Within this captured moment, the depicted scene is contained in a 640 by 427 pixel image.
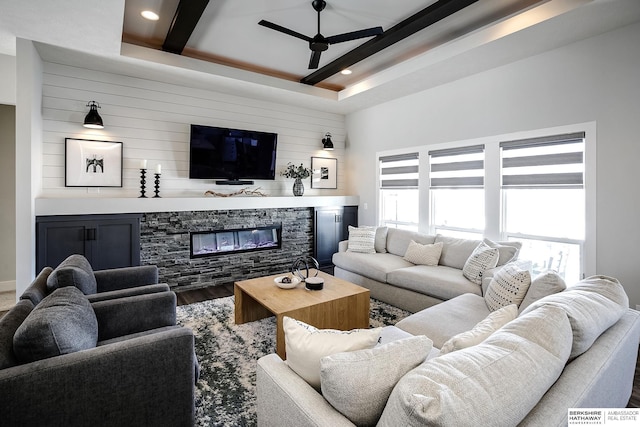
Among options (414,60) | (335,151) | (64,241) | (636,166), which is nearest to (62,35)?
(64,241)

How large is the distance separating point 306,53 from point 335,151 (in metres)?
2.49

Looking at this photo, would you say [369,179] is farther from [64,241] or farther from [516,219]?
[64,241]

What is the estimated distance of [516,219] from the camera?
407 centimetres

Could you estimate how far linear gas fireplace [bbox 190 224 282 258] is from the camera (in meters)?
4.82

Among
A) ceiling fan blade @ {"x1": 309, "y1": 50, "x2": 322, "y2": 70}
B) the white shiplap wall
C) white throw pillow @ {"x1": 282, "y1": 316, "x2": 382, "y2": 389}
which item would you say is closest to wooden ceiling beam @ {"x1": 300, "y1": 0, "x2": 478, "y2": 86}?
ceiling fan blade @ {"x1": 309, "y1": 50, "x2": 322, "y2": 70}

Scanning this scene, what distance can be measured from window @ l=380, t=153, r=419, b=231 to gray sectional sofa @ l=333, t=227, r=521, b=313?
2.10ft

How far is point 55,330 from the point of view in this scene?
147 cm

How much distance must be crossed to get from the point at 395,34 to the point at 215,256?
3.79 metres

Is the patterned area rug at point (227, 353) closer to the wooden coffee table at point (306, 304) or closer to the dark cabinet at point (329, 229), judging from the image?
the wooden coffee table at point (306, 304)

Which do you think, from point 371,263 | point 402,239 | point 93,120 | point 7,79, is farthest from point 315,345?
point 7,79

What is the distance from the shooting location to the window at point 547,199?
11.5ft

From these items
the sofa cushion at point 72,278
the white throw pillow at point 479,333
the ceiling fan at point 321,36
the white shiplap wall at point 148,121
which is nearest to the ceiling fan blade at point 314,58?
the ceiling fan at point 321,36

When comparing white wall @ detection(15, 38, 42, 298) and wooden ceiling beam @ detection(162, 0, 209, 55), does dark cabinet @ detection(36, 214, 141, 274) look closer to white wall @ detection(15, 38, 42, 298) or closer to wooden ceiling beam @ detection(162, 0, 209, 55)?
white wall @ detection(15, 38, 42, 298)

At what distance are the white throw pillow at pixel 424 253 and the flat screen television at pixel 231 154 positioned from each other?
8.55 feet
